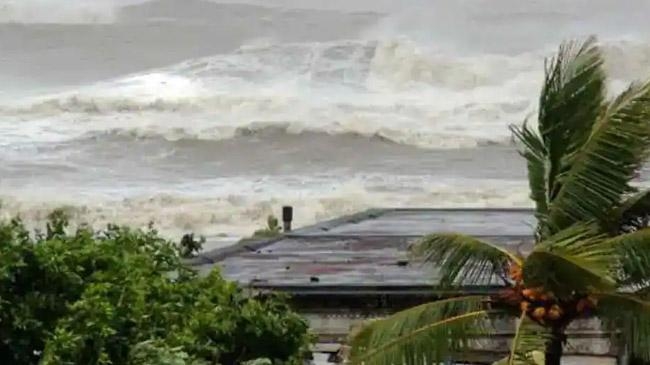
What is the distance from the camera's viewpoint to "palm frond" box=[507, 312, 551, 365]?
8.30 m

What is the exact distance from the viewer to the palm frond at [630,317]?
8.33 metres

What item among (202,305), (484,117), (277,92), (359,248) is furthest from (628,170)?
(277,92)

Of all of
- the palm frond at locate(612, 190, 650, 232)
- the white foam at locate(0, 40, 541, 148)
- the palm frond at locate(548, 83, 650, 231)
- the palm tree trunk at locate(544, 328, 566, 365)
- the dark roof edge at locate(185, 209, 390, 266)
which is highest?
the white foam at locate(0, 40, 541, 148)

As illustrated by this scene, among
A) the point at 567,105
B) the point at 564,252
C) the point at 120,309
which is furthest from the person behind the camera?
the point at 567,105

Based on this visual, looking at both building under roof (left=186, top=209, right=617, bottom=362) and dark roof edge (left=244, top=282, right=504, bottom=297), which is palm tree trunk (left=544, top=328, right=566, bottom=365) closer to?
building under roof (left=186, top=209, right=617, bottom=362)

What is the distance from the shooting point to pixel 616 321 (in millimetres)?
8586

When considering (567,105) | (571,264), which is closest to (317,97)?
(567,105)

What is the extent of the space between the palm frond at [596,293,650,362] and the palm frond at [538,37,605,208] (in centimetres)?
96

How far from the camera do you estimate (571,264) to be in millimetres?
8062

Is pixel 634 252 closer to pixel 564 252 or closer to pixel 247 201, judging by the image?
pixel 564 252

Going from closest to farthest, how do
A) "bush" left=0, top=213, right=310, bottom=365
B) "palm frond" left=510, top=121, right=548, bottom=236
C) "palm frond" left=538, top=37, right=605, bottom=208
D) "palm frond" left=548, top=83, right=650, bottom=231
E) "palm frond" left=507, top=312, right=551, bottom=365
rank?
"bush" left=0, top=213, right=310, bottom=365
"palm frond" left=507, top=312, right=551, bottom=365
"palm frond" left=548, top=83, right=650, bottom=231
"palm frond" left=538, top=37, right=605, bottom=208
"palm frond" left=510, top=121, right=548, bottom=236

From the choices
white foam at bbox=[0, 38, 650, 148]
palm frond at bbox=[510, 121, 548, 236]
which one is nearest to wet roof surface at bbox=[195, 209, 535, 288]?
palm frond at bbox=[510, 121, 548, 236]

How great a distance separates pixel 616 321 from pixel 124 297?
3259 millimetres

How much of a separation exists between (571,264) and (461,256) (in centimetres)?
108
